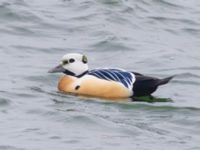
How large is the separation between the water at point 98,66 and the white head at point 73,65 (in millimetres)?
350

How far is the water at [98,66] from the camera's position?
12180 millimetres

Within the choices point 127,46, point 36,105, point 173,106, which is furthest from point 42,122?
point 127,46

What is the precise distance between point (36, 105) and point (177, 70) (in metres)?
3.61

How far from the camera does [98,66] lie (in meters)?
16.7

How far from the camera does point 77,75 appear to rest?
1487cm

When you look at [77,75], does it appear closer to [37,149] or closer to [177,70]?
[177,70]

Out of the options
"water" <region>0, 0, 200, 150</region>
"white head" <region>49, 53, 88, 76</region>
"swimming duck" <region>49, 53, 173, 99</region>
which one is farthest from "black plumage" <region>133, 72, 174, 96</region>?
"white head" <region>49, 53, 88, 76</region>

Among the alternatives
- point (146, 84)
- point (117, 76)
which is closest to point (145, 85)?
point (146, 84)

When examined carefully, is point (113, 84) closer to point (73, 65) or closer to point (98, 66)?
point (73, 65)

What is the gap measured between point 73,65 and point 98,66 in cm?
184

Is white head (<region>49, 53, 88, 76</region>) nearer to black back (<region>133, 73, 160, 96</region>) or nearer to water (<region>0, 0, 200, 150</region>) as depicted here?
water (<region>0, 0, 200, 150</region>)

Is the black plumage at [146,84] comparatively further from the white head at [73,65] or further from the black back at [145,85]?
the white head at [73,65]

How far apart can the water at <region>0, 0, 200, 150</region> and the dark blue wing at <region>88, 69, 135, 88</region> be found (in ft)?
1.29

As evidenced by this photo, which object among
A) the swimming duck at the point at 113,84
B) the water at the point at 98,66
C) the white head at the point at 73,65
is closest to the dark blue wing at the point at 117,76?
the swimming duck at the point at 113,84
